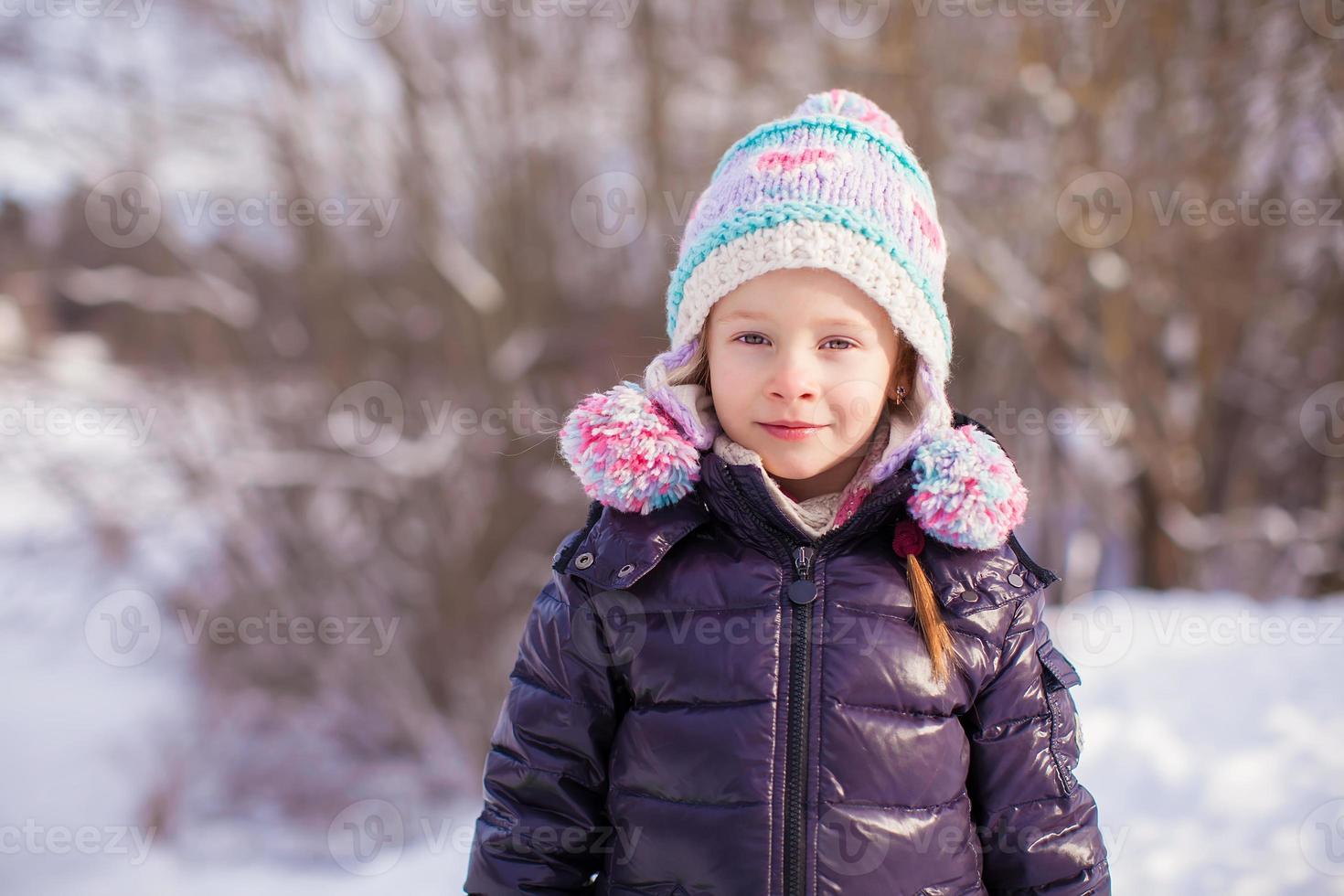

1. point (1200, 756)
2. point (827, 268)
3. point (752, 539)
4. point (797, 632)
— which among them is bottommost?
point (1200, 756)

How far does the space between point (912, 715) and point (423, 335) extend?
7.31 meters

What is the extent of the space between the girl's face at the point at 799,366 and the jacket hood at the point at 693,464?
0.30 ft

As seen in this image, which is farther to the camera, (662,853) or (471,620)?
(471,620)

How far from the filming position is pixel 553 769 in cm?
135

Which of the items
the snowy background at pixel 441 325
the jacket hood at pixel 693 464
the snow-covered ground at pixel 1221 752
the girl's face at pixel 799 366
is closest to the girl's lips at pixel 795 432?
the girl's face at pixel 799 366

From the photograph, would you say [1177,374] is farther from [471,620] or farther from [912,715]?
[912,715]

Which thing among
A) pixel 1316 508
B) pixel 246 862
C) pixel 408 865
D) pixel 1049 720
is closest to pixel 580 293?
pixel 246 862

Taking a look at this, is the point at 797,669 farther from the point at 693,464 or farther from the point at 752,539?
the point at 693,464

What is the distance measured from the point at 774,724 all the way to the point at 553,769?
35 cm

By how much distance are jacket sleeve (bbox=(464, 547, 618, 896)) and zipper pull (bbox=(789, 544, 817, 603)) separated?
1.03 feet

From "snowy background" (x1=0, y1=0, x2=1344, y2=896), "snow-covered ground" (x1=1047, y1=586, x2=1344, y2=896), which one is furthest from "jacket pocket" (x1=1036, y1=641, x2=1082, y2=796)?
"snowy background" (x1=0, y1=0, x2=1344, y2=896)

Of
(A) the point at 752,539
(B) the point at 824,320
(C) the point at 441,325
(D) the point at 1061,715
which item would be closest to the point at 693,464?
(A) the point at 752,539

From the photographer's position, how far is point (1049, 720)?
1.38 metres

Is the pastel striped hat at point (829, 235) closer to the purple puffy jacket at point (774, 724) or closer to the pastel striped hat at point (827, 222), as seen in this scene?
the pastel striped hat at point (827, 222)
